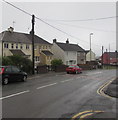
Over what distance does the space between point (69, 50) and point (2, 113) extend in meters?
42.1

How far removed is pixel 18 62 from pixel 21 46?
15469 millimetres

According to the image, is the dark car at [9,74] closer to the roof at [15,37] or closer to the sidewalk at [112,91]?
the sidewalk at [112,91]

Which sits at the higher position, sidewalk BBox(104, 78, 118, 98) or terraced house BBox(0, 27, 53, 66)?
terraced house BBox(0, 27, 53, 66)

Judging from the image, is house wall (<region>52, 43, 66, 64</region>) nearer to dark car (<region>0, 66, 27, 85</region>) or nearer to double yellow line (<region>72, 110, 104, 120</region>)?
dark car (<region>0, 66, 27, 85</region>)

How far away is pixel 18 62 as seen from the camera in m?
19.4

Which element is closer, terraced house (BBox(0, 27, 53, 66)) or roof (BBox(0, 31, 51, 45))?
terraced house (BBox(0, 27, 53, 66))

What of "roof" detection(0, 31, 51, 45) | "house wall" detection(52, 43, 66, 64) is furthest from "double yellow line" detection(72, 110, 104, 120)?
"house wall" detection(52, 43, 66, 64)

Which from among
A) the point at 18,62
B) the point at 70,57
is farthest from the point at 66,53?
the point at 18,62

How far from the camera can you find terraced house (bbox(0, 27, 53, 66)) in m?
30.9

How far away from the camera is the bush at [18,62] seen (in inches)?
686

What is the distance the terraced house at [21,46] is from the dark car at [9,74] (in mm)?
14955

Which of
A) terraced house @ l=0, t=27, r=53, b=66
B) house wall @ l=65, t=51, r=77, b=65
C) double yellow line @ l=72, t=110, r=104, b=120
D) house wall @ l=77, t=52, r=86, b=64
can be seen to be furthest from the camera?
house wall @ l=77, t=52, r=86, b=64

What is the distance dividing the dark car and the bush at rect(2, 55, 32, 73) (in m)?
4.77

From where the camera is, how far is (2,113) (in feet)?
17.4
